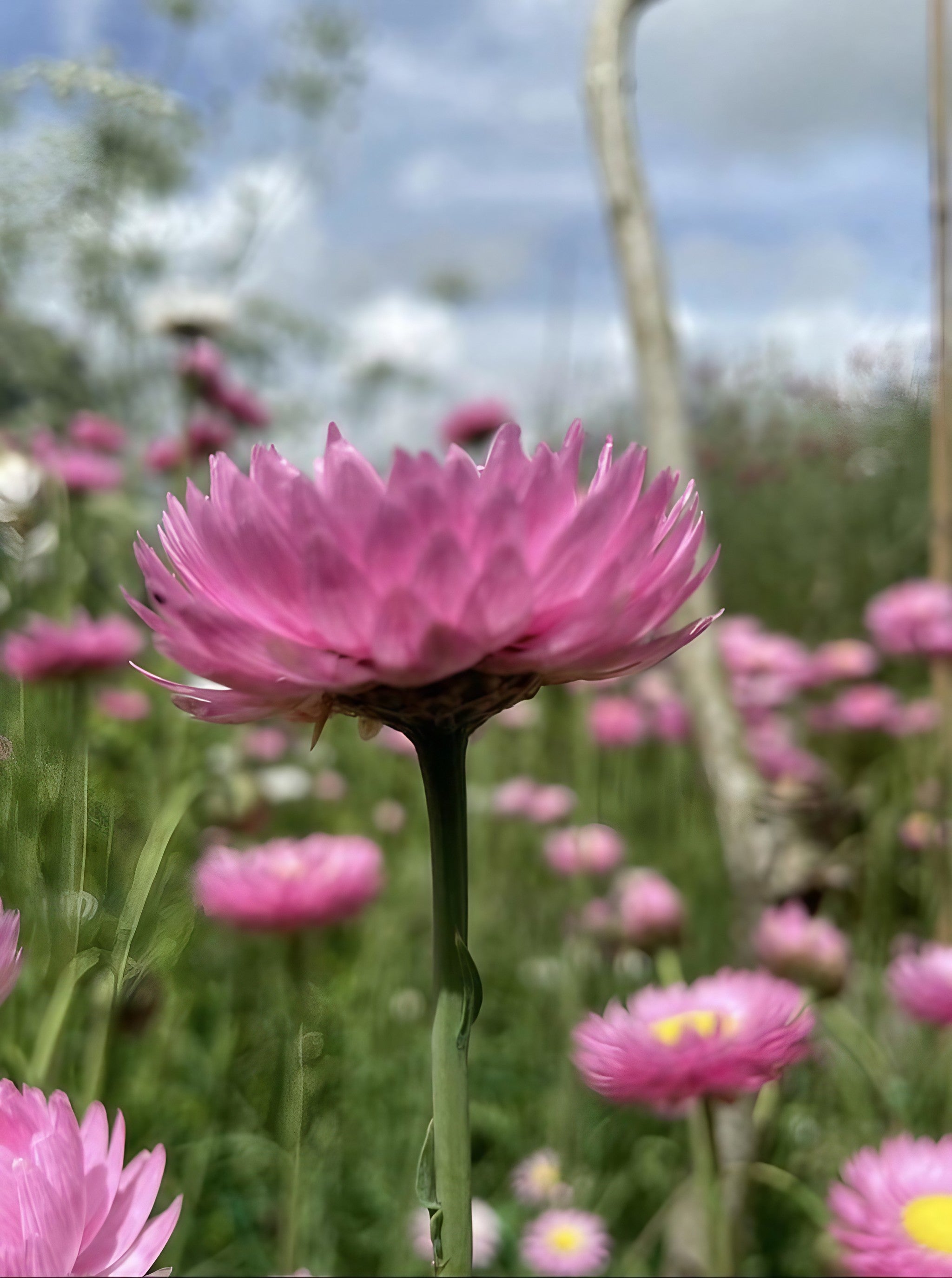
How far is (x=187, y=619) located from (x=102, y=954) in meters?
0.10

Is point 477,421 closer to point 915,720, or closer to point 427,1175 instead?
point 915,720

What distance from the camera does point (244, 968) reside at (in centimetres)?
101

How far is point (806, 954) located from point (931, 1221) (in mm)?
333

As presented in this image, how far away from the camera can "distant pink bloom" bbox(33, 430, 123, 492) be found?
1.19m

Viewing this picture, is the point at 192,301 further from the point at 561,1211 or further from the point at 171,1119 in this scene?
the point at 561,1211

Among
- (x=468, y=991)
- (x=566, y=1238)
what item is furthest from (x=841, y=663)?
(x=468, y=991)

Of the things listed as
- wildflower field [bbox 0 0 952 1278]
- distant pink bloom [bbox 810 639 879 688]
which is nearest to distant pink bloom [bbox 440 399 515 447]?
wildflower field [bbox 0 0 952 1278]

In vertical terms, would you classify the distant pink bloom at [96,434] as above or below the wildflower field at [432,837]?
above

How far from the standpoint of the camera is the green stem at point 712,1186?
0.44 meters

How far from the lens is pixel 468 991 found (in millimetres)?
210

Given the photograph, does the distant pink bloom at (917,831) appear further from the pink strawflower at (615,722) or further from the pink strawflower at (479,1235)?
the pink strawflower at (479,1235)

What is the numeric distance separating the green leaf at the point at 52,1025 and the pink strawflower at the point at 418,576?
0.43 ft

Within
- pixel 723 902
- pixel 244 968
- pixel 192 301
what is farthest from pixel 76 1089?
pixel 192 301

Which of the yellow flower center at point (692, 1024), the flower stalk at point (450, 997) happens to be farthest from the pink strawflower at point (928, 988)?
the flower stalk at point (450, 997)
